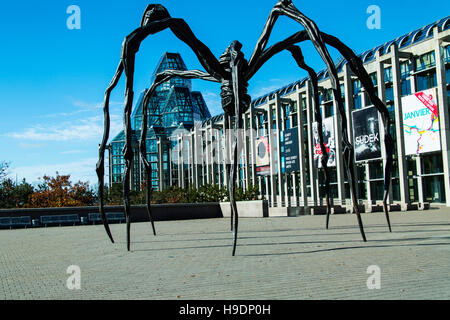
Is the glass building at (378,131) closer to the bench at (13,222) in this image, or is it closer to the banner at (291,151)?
the banner at (291,151)

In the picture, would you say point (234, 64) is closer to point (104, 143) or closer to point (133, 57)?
point (133, 57)

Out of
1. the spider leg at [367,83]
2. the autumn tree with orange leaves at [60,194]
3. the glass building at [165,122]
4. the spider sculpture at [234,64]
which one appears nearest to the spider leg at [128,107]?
the spider sculpture at [234,64]

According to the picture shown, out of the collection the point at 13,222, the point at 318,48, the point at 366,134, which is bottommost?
the point at 13,222

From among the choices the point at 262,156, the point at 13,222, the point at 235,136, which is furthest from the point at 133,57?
the point at 262,156

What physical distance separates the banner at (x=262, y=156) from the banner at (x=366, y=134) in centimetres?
1302

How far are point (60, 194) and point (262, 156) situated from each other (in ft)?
69.6

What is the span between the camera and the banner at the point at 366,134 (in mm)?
28422

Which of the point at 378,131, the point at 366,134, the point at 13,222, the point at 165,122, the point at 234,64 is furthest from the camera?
the point at 165,122

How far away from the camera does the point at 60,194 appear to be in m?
28.6

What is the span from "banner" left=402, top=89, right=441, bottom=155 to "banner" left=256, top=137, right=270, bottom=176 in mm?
16418

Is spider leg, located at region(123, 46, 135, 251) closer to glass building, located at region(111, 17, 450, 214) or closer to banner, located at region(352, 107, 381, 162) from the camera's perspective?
glass building, located at region(111, 17, 450, 214)

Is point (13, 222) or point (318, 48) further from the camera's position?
point (13, 222)
